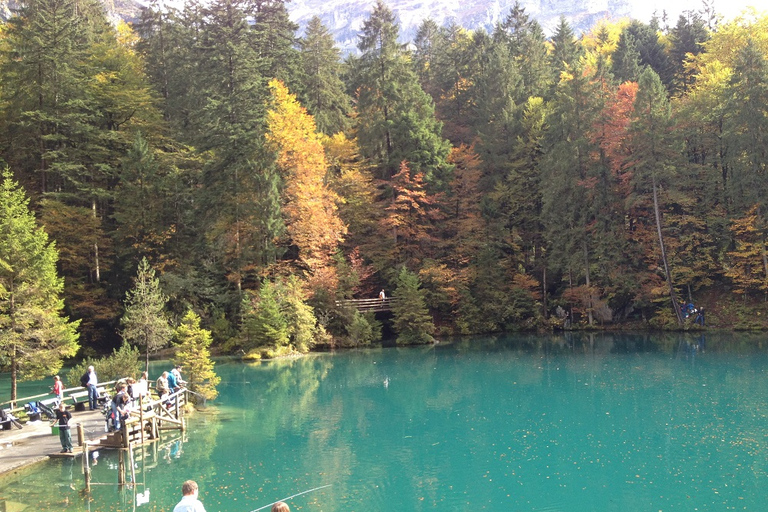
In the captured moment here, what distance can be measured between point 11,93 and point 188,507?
130 ft

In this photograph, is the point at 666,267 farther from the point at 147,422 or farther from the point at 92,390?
the point at 92,390

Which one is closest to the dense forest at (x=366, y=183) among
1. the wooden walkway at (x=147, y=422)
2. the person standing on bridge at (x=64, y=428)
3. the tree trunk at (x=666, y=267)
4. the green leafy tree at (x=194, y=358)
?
the tree trunk at (x=666, y=267)

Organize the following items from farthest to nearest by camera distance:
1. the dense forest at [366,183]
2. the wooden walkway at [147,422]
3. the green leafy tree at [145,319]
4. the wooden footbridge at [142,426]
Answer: the dense forest at [366,183] → the green leafy tree at [145,319] → the wooden walkway at [147,422] → the wooden footbridge at [142,426]

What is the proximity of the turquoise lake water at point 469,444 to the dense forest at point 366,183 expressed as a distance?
35.9ft

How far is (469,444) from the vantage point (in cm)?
1814

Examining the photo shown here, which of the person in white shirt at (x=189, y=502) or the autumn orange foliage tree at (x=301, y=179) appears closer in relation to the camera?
the person in white shirt at (x=189, y=502)

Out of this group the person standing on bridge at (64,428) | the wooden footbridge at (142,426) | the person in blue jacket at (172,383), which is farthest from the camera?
the person in blue jacket at (172,383)

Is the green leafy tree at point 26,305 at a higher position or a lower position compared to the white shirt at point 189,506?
higher

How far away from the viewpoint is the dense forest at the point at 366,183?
130 feet

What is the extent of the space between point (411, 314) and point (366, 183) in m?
10.3

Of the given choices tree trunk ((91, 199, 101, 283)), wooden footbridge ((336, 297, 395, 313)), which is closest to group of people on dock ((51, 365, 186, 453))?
wooden footbridge ((336, 297, 395, 313))

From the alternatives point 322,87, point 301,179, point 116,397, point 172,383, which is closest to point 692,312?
point 301,179

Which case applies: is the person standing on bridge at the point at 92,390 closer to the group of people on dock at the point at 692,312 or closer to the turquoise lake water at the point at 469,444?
the turquoise lake water at the point at 469,444

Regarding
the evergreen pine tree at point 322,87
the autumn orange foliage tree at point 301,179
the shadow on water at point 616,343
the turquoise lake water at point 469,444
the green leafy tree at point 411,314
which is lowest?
the turquoise lake water at point 469,444
